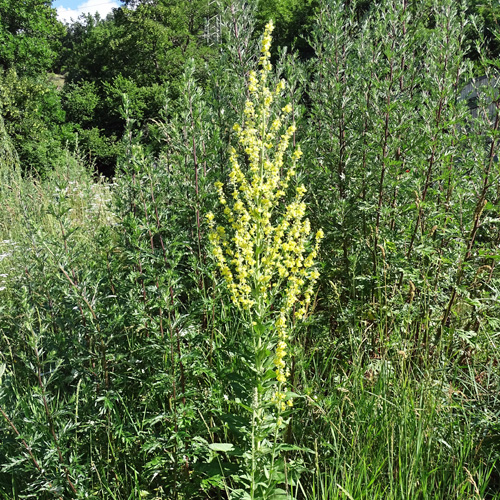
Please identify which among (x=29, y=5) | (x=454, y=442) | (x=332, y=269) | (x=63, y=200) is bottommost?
(x=454, y=442)

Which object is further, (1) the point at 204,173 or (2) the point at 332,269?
(2) the point at 332,269

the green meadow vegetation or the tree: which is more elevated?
the tree

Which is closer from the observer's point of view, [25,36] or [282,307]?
[282,307]

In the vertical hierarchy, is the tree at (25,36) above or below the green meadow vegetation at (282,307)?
above

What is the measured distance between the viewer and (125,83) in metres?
25.9

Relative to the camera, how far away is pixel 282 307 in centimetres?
189

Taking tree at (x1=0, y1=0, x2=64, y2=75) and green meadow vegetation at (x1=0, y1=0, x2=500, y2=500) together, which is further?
tree at (x1=0, y1=0, x2=64, y2=75)

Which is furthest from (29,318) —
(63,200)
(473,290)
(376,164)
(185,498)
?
(473,290)

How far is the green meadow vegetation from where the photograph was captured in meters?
1.97

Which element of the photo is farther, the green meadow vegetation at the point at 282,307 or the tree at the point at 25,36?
the tree at the point at 25,36

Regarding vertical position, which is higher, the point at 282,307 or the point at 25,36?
the point at 25,36

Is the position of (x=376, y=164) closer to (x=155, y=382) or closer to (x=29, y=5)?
(x=155, y=382)

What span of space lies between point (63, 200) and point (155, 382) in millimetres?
1075

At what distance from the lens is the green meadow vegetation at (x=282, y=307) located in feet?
6.48
